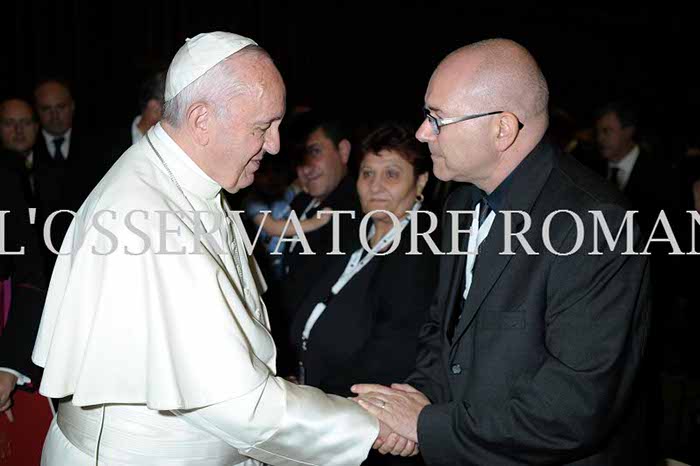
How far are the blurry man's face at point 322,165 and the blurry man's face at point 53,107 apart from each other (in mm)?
2688

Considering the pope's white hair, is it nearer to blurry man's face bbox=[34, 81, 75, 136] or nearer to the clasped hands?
the clasped hands

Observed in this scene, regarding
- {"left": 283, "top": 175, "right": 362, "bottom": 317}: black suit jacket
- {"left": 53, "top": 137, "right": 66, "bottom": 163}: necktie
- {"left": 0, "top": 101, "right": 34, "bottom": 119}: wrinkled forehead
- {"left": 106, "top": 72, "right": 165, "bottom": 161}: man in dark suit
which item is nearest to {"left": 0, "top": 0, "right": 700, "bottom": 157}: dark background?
{"left": 0, "top": 101, "right": 34, "bottom": 119}: wrinkled forehead

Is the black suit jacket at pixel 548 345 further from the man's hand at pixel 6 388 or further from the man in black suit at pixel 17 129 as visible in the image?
the man in black suit at pixel 17 129

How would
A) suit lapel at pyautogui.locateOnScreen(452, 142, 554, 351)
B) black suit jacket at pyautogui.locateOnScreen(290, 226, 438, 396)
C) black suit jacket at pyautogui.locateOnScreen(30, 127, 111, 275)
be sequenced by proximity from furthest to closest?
black suit jacket at pyautogui.locateOnScreen(30, 127, 111, 275)
black suit jacket at pyautogui.locateOnScreen(290, 226, 438, 396)
suit lapel at pyautogui.locateOnScreen(452, 142, 554, 351)

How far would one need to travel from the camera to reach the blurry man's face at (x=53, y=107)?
20.5 feet

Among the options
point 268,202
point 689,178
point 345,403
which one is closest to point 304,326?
point 345,403

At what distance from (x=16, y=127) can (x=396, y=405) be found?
4.88 meters

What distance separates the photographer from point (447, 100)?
2359 millimetres

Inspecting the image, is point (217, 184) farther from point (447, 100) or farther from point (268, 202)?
point (268, 202)

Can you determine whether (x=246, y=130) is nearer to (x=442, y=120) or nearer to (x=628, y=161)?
(x=442, y=120)

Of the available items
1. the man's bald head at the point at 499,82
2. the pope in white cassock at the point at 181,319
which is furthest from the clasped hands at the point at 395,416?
the man's bald head at the point at 499,82

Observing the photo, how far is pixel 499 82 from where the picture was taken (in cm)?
229

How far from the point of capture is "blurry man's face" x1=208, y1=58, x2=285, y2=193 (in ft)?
7.09

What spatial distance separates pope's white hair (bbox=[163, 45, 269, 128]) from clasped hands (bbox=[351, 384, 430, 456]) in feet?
3.65
